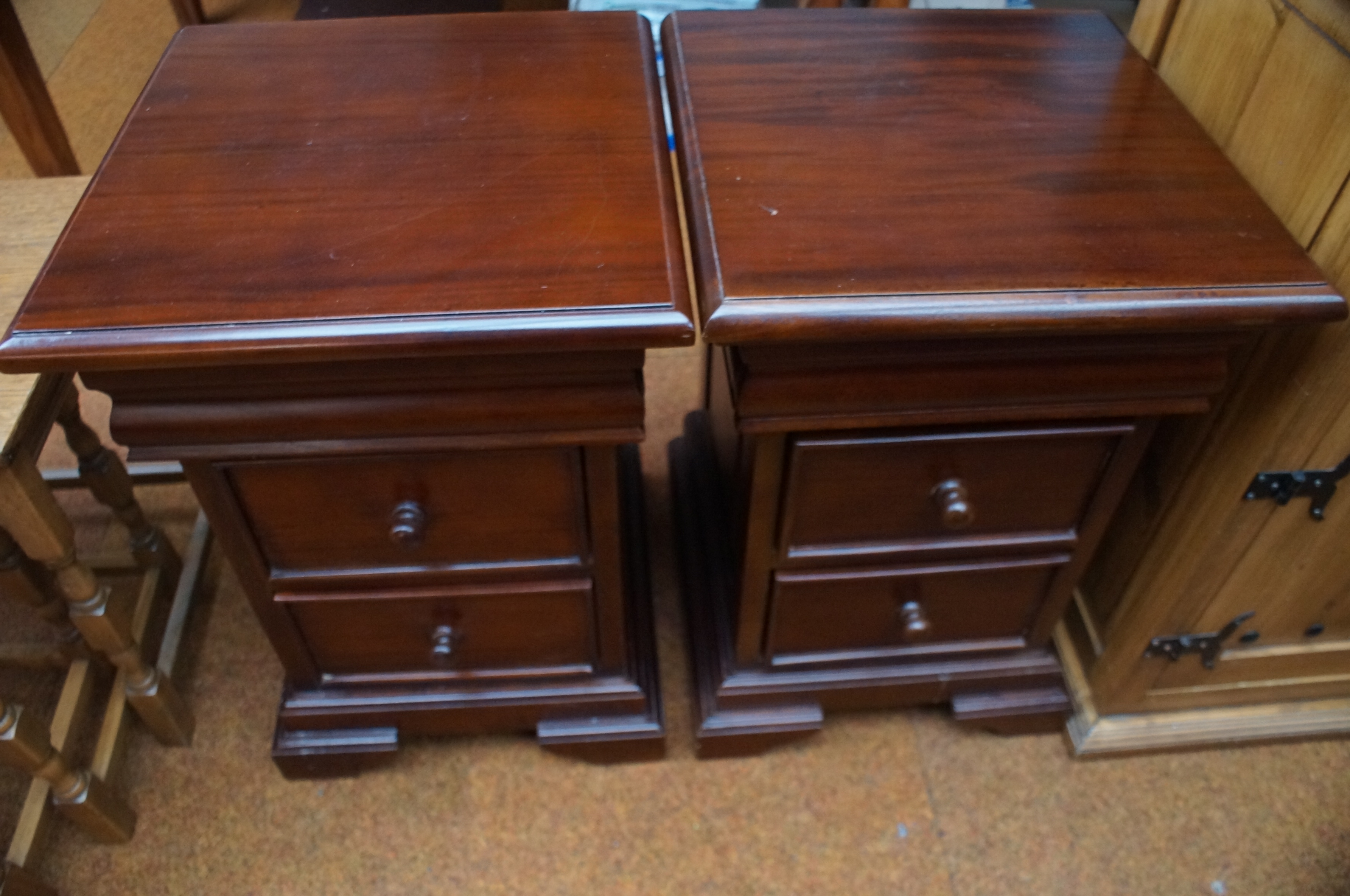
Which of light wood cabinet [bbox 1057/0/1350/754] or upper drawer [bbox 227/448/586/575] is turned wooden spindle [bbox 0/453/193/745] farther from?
light wood cabinet [bbox 1057/0/1350/754]

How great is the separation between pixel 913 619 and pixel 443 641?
456 millimetres

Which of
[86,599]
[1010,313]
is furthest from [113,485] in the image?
[1010,313]

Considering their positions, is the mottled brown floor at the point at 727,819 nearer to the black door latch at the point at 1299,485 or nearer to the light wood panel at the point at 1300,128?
the black door latch at the point at 1299,485

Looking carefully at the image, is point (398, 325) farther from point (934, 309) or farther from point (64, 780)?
point (64, 780)

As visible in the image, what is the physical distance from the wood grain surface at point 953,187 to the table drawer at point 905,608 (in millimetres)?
329

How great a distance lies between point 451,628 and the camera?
0.95 m

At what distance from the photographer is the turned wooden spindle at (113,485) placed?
108cm

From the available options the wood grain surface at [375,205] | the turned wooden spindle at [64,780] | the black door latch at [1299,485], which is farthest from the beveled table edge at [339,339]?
the black door latch at [1299,485]

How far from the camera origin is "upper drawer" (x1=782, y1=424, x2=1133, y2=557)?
80cm

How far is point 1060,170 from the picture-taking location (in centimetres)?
78

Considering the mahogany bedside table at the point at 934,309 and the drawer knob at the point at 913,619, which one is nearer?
the mahogany bedside table at the point at 934,309

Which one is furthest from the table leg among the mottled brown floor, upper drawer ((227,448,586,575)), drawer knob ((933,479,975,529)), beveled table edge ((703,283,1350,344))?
drawer knob ((933,479,975,529))

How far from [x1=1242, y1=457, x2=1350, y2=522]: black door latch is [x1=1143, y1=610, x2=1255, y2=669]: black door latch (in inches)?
7.1

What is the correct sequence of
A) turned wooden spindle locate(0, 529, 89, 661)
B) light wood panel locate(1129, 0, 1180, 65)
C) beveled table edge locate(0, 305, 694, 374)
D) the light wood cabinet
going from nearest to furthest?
beveled table edge locate(0, 305, 694, 374) → the light wood cabinet → light wood panel locate(1129, 0, 1180, 65) → turned wooden spindle locate(0, 529, 89, 661)
